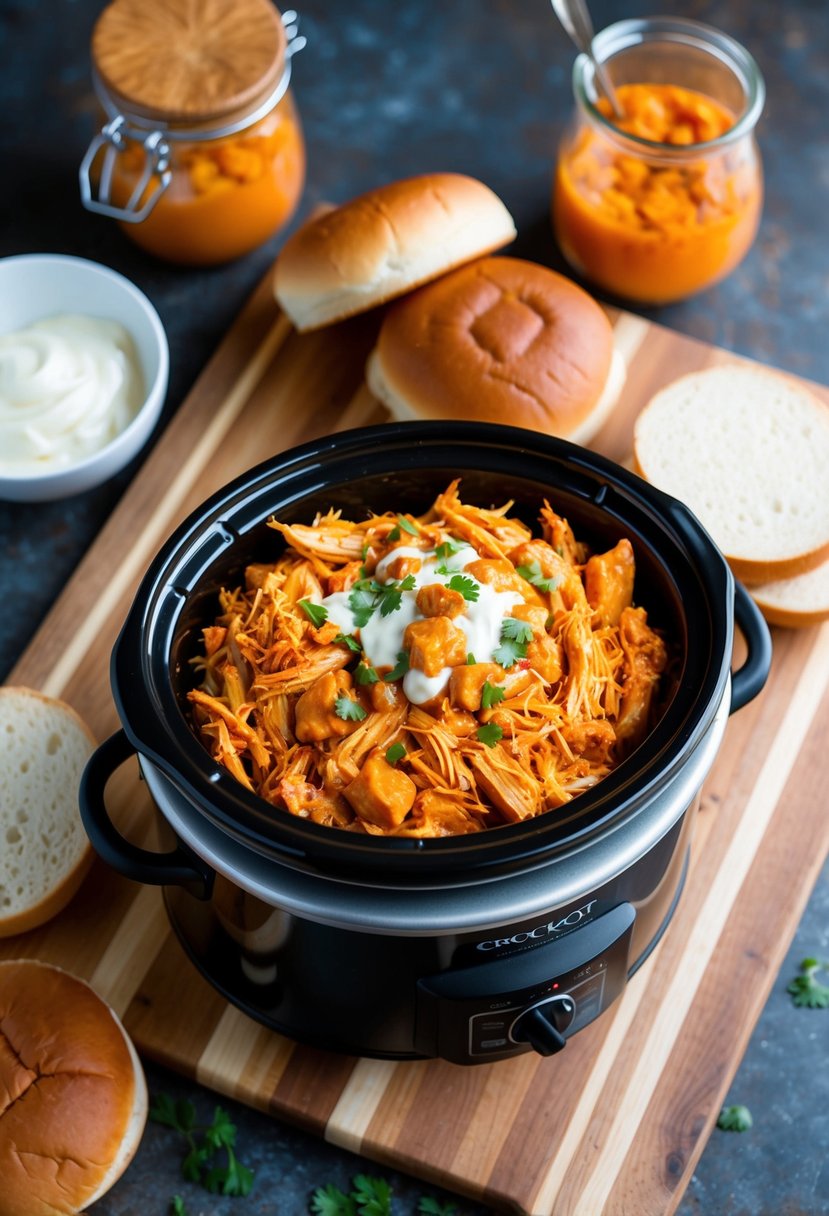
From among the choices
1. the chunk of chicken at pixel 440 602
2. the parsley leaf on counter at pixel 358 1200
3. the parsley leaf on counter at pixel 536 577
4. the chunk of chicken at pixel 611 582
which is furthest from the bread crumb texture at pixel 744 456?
the parsley leaf on counter at pixel 358 1200

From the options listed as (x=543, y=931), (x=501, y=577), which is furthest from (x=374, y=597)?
(x=543, y=931)

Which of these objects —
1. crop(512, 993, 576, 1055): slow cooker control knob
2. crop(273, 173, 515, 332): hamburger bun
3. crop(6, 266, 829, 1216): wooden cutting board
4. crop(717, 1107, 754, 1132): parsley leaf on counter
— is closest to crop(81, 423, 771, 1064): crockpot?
crop(512, 993, 576, 1055): slow cooker control knob

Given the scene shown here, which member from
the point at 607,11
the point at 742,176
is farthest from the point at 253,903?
the point at 607,11

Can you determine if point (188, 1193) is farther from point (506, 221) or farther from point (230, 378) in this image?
point (506, 221)

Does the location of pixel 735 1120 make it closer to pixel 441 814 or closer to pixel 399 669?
pixel 441 814

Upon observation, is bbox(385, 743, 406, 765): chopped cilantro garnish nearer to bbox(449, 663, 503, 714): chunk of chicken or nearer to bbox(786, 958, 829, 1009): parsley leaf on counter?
bbox(449, 663, 503, 714): chunk of chicken

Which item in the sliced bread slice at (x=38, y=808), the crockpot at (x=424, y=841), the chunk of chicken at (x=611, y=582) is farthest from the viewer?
the sliced bread slice at (x=38, y=808)

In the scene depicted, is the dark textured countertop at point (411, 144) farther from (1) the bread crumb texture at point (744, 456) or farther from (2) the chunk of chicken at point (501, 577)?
(2) the chunk of chicken at point (501, 577)
